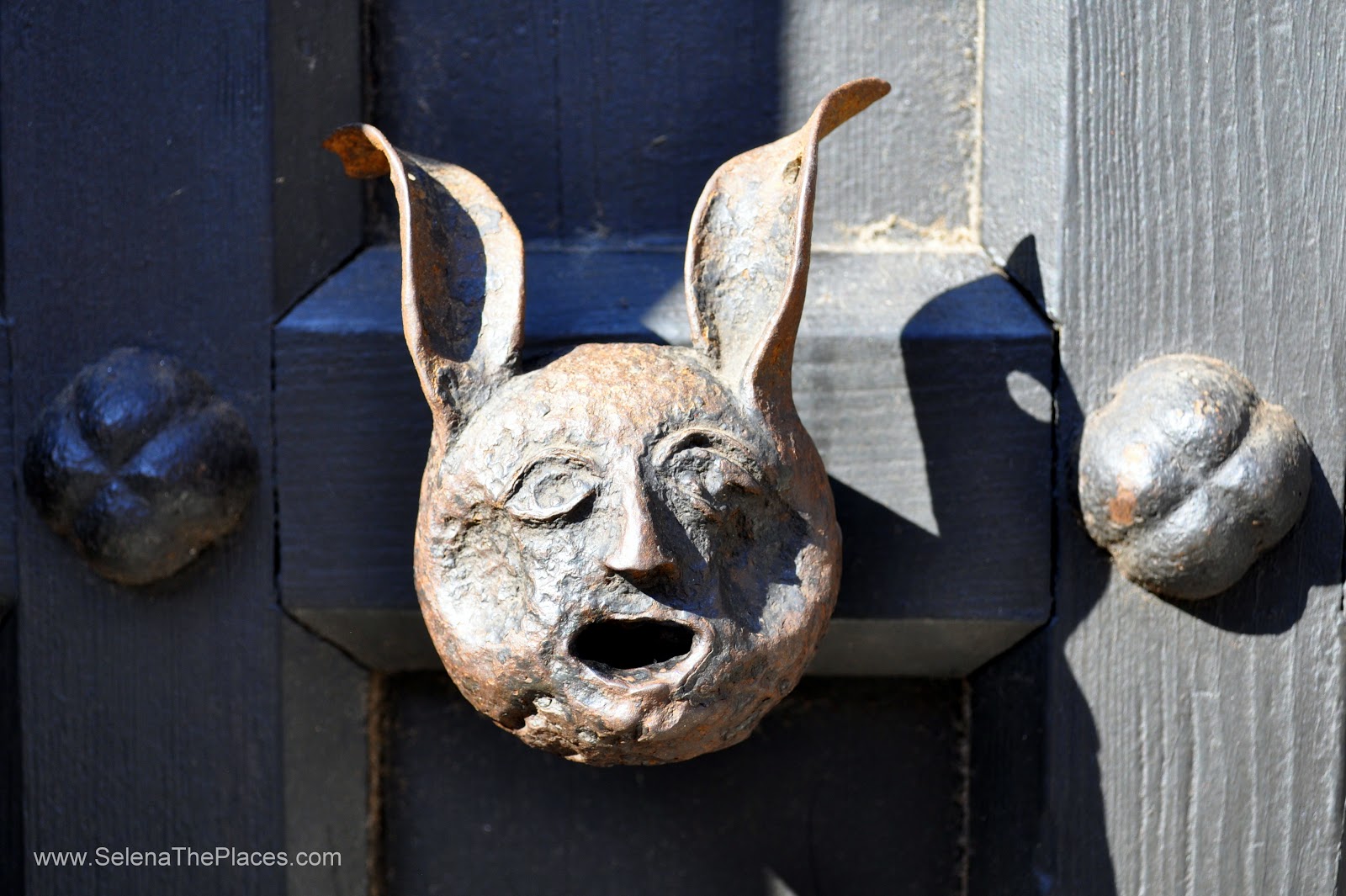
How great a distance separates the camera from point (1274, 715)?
921 mm

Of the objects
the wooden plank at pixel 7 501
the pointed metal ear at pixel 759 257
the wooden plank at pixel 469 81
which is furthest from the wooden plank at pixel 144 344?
the pointed metal ear at pixel 759 257

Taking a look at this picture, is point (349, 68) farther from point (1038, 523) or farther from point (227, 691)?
point (1038, 523)

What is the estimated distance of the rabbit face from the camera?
0.70 m

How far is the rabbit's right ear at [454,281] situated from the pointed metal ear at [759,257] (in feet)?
0.44

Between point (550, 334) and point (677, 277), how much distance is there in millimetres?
134

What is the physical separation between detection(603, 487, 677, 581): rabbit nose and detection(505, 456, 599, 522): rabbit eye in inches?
1.2

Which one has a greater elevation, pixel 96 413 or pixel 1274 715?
pixel 96 413

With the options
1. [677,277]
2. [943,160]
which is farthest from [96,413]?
[943,160]

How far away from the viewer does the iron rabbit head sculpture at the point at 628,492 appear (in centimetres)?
70

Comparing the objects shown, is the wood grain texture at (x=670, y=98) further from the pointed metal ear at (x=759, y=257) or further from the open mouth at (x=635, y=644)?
the open mouth at (x=635, y=644)

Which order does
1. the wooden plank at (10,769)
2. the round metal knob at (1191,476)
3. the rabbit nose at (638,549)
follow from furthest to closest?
the wooden plank at (10,769), the round metal knob at (1191,476), the rabbit nose at (638,549)

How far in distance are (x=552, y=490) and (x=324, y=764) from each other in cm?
42

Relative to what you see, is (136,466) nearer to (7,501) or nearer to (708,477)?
(7,501)

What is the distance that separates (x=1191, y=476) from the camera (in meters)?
0.86
